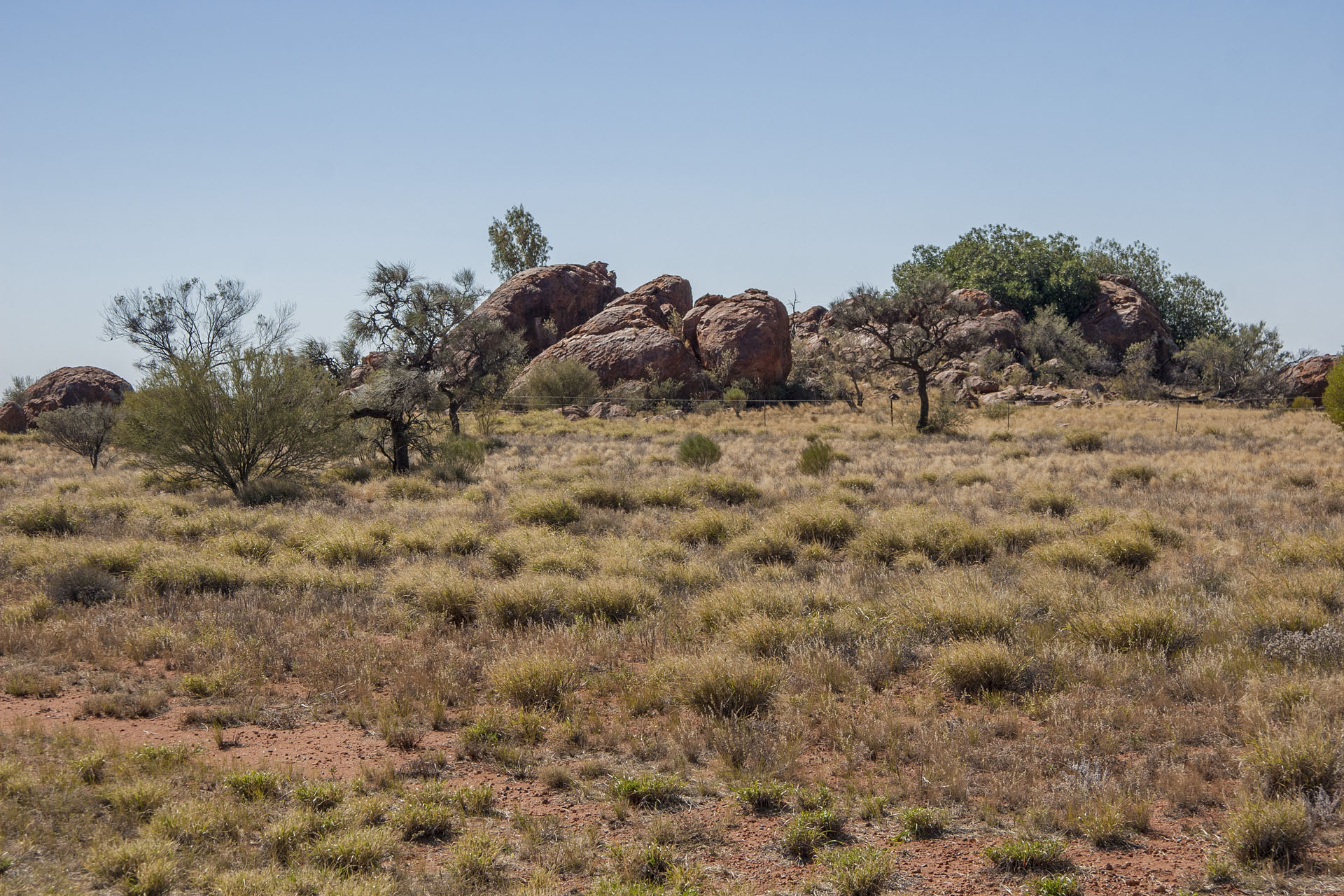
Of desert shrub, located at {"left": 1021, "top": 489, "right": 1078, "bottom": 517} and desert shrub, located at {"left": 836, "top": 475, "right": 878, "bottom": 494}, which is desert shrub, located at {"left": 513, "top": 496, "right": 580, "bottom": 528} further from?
desert shrub, located at {"left": 1021, "top": 489, "right": 1078, "bottom": 517}

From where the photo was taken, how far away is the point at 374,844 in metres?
4.17

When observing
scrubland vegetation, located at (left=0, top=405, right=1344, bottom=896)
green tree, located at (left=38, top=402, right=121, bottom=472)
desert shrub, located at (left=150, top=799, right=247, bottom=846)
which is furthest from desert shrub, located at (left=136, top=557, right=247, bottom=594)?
green tree, located at (left=38, top=402, right=121, bottom=472)

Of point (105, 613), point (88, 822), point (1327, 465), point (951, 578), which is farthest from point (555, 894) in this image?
point (1327, 465)

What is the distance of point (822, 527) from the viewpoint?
38.3 feet

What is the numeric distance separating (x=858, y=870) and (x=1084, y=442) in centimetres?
2323

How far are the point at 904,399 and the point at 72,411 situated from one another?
37.7 metres

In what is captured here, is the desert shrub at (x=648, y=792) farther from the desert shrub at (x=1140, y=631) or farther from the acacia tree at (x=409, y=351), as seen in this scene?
the acacia tree at (x=409, y=351)

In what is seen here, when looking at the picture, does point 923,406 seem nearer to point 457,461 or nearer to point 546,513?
point 457,461

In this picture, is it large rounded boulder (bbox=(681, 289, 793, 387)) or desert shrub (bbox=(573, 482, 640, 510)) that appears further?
large rounded boulder (bbox=(681, 289, 793, 387))

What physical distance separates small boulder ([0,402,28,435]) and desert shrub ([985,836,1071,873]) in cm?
4730

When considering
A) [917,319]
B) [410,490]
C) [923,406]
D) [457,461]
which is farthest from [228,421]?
[917,319]

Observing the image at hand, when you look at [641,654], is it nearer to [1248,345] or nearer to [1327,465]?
[1327,465]

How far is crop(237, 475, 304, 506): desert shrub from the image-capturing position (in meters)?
15.8

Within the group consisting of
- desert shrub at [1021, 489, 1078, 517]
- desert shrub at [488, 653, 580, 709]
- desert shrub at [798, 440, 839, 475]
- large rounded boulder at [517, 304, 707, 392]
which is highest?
large rounded boulder at [517, 304, 707, 392]
